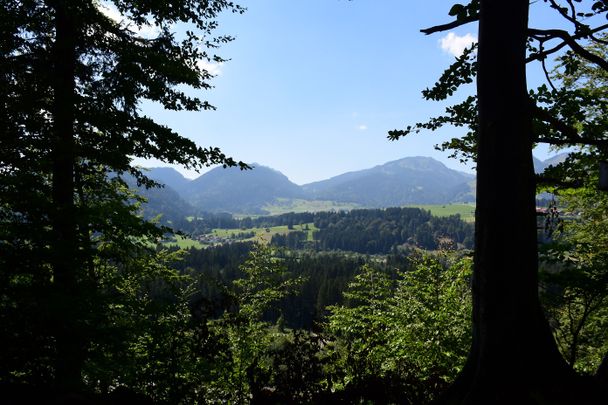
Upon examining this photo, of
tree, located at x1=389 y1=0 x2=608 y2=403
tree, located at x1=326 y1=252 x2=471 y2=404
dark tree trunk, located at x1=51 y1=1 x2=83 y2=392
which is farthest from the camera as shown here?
dark tree trunk, located at x1=51 y1=1 x2=83 y2=392

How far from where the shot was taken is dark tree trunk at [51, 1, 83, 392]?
584 centimetres

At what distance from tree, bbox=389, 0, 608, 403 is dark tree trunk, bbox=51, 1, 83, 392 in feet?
16.6

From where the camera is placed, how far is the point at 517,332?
11.7 ft

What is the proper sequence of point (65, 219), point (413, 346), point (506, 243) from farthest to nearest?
1. point (413, 346)
2. point (65, 219)
3. point (506, 243)

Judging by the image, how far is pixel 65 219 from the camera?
6.53m

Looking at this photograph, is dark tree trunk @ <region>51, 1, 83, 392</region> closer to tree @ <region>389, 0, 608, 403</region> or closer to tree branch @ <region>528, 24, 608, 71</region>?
tree @ <region>389, 0, 608, 403</region>

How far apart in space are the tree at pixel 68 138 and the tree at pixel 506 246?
5232 mm

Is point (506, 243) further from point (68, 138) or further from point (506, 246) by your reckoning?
point (68, 138)

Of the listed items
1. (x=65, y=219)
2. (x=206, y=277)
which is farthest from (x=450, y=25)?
(x=206, y=277)

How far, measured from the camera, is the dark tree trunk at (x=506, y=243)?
11.6 ft

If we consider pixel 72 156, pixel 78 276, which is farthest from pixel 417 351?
pixel 72 156

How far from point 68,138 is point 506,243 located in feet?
26.7

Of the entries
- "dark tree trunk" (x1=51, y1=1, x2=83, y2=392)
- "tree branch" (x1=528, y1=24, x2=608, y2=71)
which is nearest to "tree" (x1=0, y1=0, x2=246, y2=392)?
"dark tree trunk" (x1=51, y1=1, x2=83, y2=392)

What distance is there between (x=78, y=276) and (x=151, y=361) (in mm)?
2249
